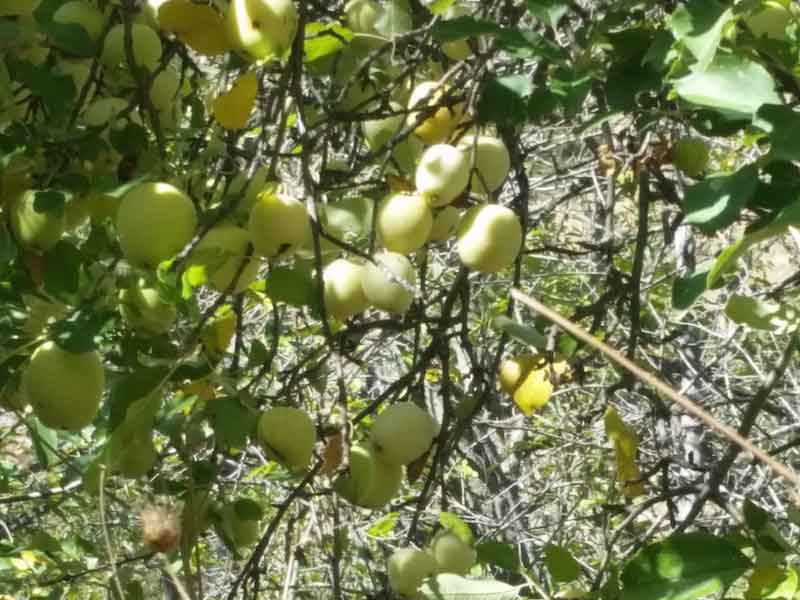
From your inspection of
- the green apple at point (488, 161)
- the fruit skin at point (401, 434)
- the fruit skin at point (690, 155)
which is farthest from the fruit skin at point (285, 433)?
the fruit skin at point (690, 155)

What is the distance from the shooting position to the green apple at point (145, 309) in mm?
1167

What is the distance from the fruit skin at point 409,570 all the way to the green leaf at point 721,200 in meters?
0.45

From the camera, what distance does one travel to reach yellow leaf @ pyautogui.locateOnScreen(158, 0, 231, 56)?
4.12ft

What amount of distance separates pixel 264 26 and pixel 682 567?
64cm

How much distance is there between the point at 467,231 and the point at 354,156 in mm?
650

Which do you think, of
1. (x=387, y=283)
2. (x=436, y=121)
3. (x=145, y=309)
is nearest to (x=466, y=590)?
(x=387, y=283)

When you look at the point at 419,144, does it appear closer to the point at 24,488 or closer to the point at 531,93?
the point at 531,93

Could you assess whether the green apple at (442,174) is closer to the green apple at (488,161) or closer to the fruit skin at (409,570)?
the green apple at (488,161)

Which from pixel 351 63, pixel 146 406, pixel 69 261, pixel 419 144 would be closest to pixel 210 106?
pixel 351 63

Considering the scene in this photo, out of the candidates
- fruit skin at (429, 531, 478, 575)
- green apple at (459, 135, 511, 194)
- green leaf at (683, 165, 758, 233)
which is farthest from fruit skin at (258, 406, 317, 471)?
green leaf at (683, 165, 758, 233)

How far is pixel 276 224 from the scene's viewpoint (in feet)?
3.70

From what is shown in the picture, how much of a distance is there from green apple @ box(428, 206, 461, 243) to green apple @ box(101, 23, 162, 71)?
0.36 metres

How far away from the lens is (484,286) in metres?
3.23

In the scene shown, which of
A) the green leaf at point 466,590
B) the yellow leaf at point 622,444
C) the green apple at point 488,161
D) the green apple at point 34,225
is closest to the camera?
the green leaf at point 466,590
